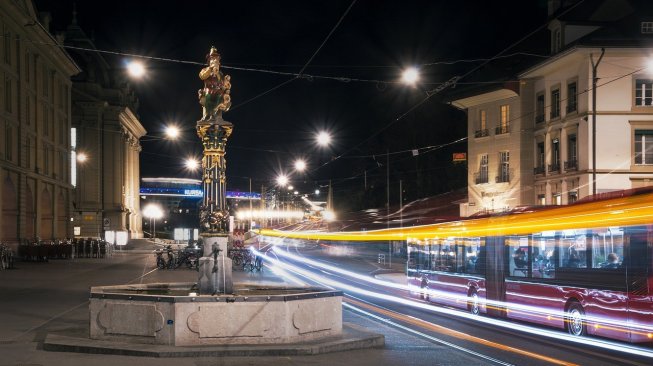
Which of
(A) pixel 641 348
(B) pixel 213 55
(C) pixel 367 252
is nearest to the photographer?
(A) pixel 641 348

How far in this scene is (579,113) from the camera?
135ft

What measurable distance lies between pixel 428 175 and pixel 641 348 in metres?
53.1

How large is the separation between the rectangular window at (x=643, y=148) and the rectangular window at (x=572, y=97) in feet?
11.7

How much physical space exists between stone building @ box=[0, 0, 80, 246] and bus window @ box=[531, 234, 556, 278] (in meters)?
33.4

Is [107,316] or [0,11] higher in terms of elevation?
[0,11]

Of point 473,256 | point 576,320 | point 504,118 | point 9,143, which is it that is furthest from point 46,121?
point 576,320

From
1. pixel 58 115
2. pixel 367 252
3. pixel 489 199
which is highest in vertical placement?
pixel 58 115

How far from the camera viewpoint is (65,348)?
12.9m

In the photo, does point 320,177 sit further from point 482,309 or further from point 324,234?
point 482,309

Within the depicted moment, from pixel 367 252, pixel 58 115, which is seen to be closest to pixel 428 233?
pixel 367 252

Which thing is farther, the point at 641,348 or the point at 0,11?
the point at 0,11

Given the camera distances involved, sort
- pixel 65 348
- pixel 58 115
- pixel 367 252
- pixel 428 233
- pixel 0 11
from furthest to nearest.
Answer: pixel 58 115, pixel 367 252, pixel 0 11, pixel 428 233, pixel 65 348

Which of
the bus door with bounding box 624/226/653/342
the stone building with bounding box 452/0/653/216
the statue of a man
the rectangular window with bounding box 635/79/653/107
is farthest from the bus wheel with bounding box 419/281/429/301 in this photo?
the rectangular window with bounding box 635/79/653/107

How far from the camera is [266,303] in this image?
13.0 meters
